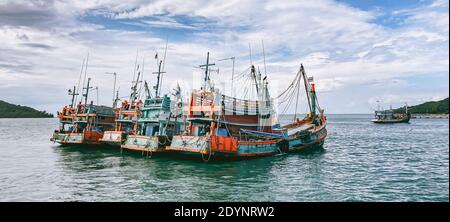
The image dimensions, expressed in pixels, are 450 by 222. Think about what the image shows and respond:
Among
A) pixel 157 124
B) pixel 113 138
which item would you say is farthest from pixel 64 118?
pixel 157 124

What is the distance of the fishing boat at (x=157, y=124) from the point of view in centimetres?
3156

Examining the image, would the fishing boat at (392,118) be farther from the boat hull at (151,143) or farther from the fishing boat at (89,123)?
the boat hull at (151,143)

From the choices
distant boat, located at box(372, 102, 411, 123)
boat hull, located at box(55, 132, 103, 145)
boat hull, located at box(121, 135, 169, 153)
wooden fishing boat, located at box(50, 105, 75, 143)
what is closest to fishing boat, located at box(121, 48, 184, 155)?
boat hull, located at box(121, 135, 169, 153)

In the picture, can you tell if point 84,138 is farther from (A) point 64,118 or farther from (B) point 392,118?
(B) point 392,118

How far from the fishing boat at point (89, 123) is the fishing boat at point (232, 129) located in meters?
18.3

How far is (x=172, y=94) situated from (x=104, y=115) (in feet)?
58.6

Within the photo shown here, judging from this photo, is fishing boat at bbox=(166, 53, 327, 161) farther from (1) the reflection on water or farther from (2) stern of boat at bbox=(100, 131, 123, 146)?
(2) stern of boat at bbox=(100, 131, 123, 146)

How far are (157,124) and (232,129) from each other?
10.5m

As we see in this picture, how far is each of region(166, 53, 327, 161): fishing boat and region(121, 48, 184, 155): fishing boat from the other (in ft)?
8.97

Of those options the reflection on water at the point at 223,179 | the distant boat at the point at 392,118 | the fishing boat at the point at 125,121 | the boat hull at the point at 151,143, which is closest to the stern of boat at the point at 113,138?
the fishing boat at the point at 125,121

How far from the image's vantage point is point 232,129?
99.4 feet

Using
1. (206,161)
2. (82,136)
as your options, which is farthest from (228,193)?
(82,136)

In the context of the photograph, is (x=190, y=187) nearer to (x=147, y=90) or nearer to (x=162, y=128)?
(x=162, y=128)

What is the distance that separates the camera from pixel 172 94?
35156 mm
